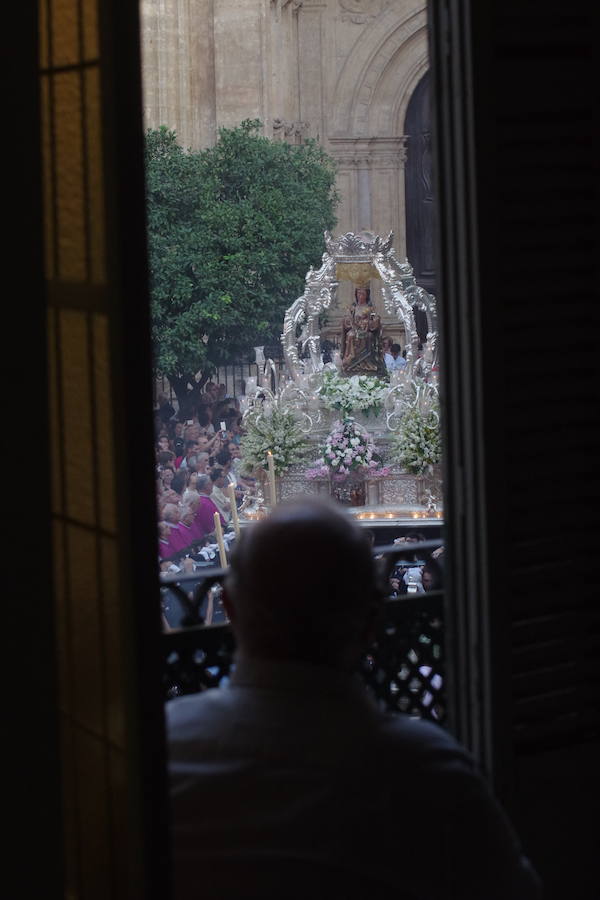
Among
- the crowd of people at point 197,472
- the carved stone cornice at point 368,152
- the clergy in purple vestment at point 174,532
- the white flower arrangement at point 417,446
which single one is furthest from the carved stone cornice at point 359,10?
the clergy in purple vestment at point 174,532

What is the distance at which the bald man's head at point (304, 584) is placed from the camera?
1253mm

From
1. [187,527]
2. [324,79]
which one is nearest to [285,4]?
[324,79]

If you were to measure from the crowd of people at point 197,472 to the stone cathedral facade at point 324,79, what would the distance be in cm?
435

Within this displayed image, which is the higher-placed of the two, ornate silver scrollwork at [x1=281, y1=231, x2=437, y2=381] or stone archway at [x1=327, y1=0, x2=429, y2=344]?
stone archway at [x1=327, y1=0, x2=429, y2=344]

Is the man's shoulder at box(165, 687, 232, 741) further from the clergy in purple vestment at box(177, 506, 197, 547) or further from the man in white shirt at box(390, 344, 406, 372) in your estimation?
the man in white shirt at box(390, 344, 406, 372)

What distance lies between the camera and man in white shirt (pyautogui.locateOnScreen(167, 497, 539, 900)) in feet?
3.84

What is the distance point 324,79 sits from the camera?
60.1 feet

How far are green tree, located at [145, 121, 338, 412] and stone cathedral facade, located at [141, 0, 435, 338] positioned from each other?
164cm
